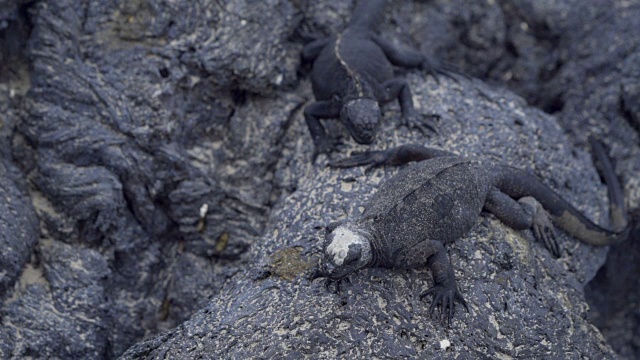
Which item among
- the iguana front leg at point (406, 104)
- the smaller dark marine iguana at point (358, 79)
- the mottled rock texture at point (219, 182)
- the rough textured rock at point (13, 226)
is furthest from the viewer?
the iguana front leg at point (406, 104)

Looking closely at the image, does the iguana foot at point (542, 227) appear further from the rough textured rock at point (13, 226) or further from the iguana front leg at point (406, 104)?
the rough textured rock at point (13, 226)

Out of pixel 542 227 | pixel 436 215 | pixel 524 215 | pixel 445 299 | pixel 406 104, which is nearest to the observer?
pixel 445 299

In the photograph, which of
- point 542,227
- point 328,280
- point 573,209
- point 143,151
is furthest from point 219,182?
point 573,209

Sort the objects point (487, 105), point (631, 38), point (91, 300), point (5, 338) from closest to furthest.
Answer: point (5, 338)
point (91, 300)
point (487, 105)
point (631, 38)

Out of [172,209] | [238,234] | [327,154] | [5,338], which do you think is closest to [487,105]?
[327,154]

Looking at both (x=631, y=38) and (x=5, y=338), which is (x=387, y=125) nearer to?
(x=631, y=38)

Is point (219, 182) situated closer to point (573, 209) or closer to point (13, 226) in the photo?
point (13, 226)

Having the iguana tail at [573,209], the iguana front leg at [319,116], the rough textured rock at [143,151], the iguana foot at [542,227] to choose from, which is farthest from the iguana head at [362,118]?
the iguana foot at [542,227]
